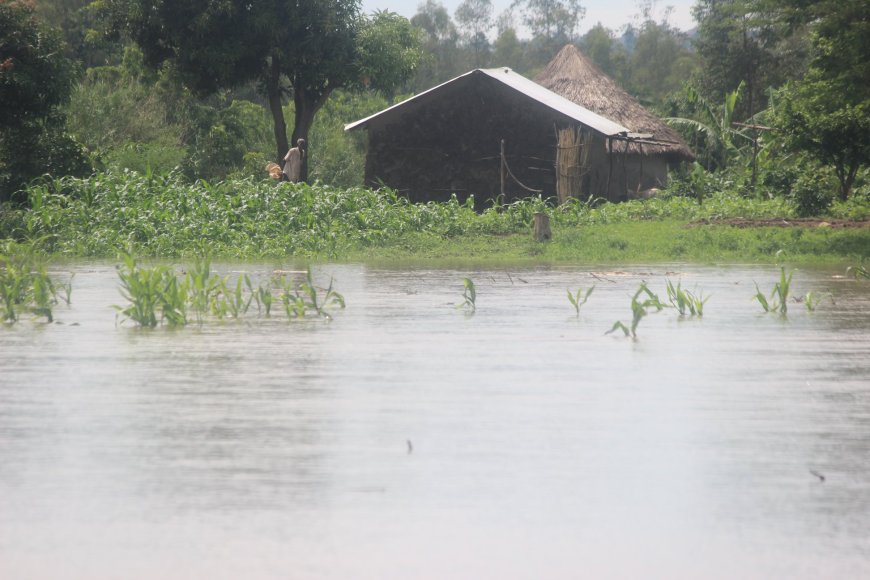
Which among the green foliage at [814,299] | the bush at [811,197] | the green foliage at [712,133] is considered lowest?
the green foliage at [814,299]

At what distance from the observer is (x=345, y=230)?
19234 millimetres

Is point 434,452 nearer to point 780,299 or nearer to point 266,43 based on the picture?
point 780,299

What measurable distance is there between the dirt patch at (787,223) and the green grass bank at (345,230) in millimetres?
182

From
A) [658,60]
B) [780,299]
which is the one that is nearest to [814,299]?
[780,299]

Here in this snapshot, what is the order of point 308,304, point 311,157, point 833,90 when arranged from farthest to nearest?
1. point 311,157
2. point 833,90
3. point 308,304

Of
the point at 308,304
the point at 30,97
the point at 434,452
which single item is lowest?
the point at 434,452

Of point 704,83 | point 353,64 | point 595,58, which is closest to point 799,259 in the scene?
point 353,64

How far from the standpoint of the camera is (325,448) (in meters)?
4.79

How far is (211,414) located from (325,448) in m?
0.87

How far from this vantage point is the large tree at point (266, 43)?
3228cm

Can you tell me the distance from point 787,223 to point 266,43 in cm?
1702

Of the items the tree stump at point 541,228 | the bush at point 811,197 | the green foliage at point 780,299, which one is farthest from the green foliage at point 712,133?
the green foliage at point 780,299

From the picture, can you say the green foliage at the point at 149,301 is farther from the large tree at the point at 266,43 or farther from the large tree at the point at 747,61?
the large tree at the point at 747,61

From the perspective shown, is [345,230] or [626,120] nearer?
[345,230]
